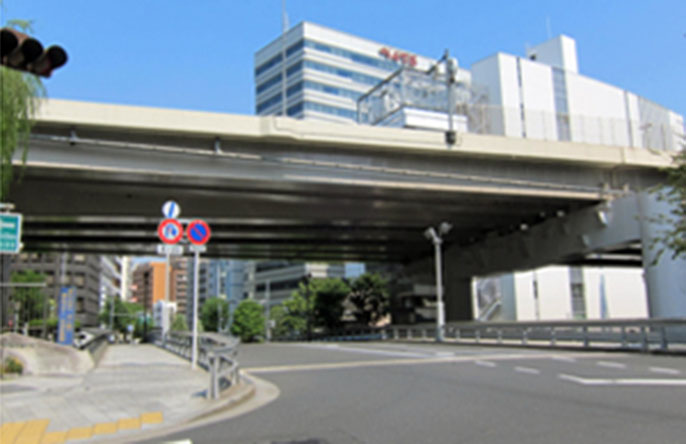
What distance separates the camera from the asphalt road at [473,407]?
6391 mm

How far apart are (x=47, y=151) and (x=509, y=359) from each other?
58.2 ft

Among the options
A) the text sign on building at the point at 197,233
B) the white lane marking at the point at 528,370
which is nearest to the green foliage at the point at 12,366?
the text sign on building at the point at 197,233

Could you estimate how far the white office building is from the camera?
30188 millimetres

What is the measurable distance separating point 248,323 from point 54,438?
7123 centimetres

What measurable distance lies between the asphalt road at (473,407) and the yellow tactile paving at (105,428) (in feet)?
2.67

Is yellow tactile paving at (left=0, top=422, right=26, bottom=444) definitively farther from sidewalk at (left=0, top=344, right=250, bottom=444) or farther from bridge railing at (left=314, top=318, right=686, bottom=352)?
bridge railing at (left=314, top=318, right=686, bottom=352)

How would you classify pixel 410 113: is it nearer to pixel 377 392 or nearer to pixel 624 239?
pixel 624 239

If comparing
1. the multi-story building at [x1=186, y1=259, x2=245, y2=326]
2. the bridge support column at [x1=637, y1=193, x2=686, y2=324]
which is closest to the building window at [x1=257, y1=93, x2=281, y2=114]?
the multi-story building at [x1=186, y1=259, x2=245, y2=326]

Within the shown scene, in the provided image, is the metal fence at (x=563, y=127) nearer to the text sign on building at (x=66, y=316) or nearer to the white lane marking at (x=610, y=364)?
the white lane marking at (x=610, y=364)

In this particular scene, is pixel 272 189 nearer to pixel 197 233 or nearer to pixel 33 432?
pixel 197 233

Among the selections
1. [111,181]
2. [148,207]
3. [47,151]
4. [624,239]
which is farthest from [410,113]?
[47,151]

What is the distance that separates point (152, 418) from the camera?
808cm

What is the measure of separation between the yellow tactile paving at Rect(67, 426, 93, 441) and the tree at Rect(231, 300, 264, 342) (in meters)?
69.7

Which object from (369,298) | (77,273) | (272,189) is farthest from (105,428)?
(77,273)
